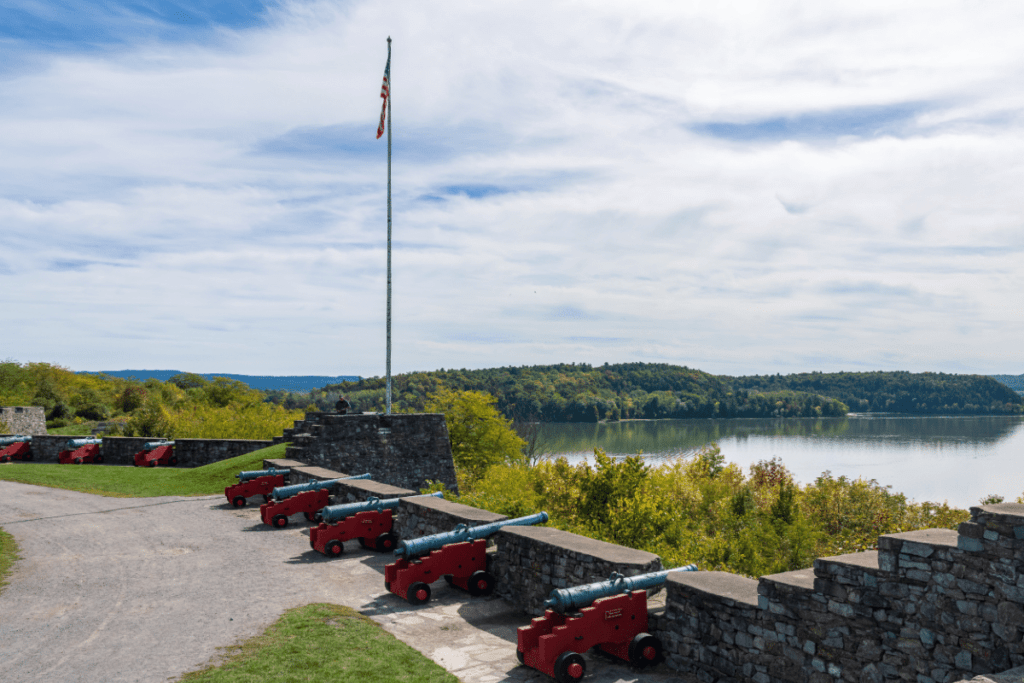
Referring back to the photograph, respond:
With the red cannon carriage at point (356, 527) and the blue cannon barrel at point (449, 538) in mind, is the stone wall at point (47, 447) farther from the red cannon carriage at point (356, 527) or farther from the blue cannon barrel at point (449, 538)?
the blue cannon barrel at point (449, 538)

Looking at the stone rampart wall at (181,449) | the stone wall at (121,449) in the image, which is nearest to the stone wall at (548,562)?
the stone rampart wall at (181,449)

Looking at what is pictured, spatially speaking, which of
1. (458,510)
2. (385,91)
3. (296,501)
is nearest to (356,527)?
(458,510)

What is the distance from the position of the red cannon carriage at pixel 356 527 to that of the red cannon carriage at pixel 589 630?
15.5ft

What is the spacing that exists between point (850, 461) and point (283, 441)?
38.4 metres

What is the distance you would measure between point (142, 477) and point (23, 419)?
21.6 metres

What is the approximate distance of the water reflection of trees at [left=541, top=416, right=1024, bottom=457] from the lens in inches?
2226

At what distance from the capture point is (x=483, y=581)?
26.0ft

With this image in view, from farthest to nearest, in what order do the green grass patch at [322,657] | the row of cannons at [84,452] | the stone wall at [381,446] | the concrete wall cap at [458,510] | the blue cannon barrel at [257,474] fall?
the row of cannons at [84,452] → the stone wall at [381,446] → the blue cannon barrel at [257,474] → the concrete wall cap at [458,510] → the green grass patch at [322,657]

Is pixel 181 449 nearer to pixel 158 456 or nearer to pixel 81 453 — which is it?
pixel 158 456

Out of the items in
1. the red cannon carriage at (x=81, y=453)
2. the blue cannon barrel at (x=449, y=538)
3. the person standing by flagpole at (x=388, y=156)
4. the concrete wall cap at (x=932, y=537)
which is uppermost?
the person standing by flagpole at (x=388, y=156)

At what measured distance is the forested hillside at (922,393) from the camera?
95125 mm

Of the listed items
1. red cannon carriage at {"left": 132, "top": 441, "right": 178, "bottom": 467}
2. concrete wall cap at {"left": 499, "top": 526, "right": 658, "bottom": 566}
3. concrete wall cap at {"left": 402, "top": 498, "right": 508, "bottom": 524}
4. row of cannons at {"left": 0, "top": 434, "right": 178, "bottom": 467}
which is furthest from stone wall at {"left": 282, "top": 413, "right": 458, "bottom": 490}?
concrete wall cap at {"left": 499, "top": 526, "right": 658, "bottom": 566}

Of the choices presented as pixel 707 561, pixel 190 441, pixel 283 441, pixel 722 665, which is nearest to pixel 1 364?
pixel 190 441

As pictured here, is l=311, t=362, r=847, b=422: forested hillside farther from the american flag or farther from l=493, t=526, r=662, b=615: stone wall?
l=493, t=526, r=662, b=615: stone wall
